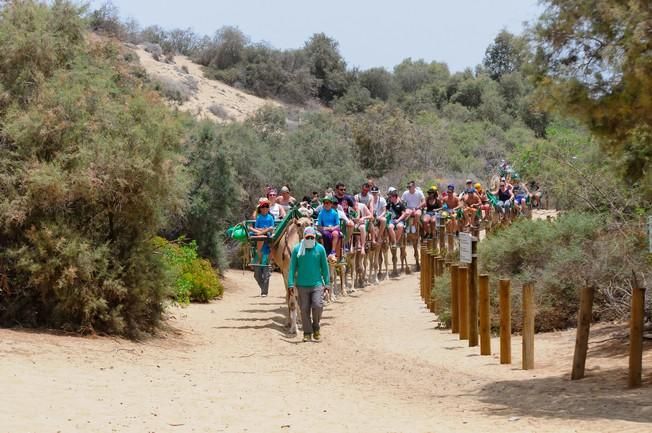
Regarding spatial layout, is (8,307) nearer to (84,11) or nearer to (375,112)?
(84,11)

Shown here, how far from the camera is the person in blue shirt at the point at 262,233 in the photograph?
20078mm

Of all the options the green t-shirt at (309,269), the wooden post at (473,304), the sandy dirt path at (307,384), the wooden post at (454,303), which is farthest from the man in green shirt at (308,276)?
the wooden post at (473,304)

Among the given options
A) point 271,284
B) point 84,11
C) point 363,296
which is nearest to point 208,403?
point 84,11

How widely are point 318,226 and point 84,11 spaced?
6796 mm

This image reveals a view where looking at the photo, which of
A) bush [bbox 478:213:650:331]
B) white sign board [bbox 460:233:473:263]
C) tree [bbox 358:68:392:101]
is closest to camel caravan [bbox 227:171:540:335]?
white sign board [bbox 460:233:473:263]

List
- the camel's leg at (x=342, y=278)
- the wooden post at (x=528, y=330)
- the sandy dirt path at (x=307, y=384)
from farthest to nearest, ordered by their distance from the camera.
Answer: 1. the camel's leg at (x=342, y=278)
2. the wooden post at (x=528, y=330)
3. the sandy dirt path at (x=307, y=384)

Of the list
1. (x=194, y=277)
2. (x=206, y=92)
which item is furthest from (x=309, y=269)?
(x=206, y=92)

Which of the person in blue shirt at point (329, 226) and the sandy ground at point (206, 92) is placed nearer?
the person in blue shirt at point (329, 226)

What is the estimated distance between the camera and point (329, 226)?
72.7 ft

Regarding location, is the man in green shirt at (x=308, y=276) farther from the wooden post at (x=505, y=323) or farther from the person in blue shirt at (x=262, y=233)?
the wooden post at (x=505, y=323)

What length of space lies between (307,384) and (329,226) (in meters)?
8.82

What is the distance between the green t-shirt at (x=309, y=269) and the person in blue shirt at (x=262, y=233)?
2162 mm

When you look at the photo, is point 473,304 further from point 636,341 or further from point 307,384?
point 636,341

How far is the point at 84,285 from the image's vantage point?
52.5 ft
